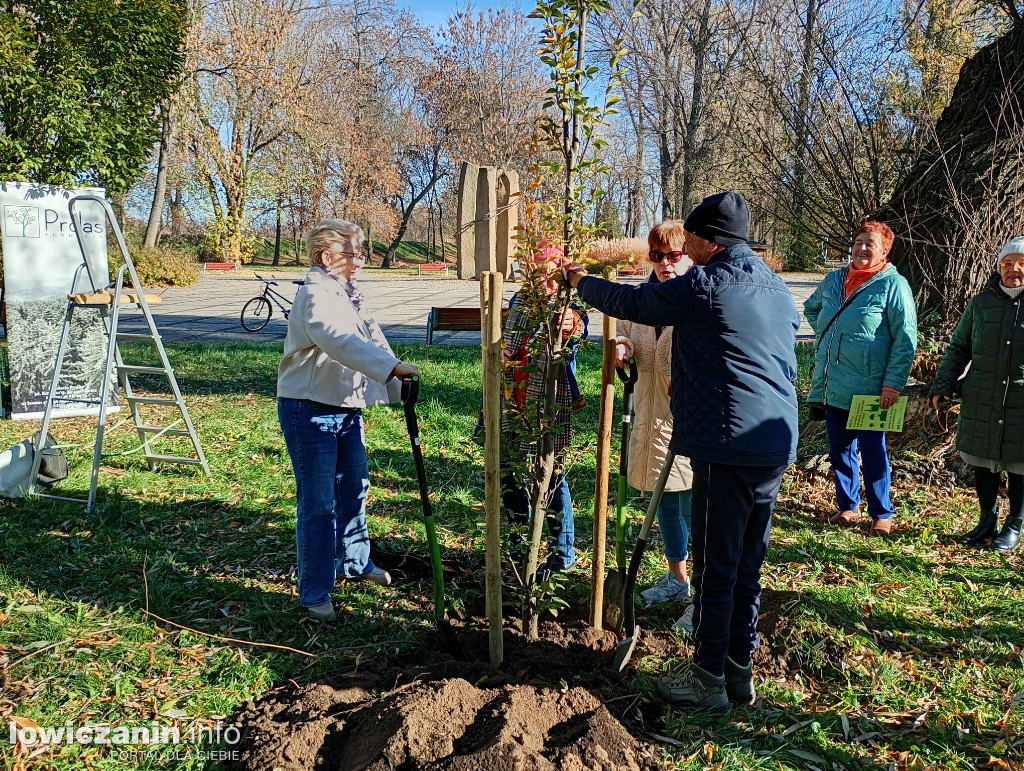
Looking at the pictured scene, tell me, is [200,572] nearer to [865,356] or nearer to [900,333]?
[865,356]

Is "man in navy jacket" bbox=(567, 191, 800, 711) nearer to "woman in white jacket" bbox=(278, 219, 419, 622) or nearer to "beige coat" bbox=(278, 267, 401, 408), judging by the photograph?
"beige coat" bbox=(278, 267, 401, 408)

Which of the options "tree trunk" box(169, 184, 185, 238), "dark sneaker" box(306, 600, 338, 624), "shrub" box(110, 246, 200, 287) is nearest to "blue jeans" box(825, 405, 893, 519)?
"dark sneaker" box(306, 600, 338, 624)

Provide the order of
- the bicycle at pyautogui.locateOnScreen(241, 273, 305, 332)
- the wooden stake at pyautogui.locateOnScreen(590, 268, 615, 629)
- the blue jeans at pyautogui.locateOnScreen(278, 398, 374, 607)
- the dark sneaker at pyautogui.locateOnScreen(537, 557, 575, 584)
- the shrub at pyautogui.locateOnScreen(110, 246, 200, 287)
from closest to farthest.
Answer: the wooden stake at pyautogui.locateOnScreen(590, 268, 615, 629), the blue jeans at pyautogui.locateOnScreen(278, 398, 374, 607), the dark sneaker at pyautogui.locateOnScreen(537, 557, 575, 584), the bicycle at pyautogui.locateOnScreen(241, 273, 305, 332), the shrub at pyautogui.locateOnScreen(110, 246, 200, 287)

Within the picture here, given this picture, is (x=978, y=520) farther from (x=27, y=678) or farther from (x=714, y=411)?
(x=27, y=678)

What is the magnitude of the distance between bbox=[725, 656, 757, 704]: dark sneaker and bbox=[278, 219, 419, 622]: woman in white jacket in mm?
1823

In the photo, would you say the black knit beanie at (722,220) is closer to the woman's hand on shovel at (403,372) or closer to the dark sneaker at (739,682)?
the woman's hand on shovel at (403,372)

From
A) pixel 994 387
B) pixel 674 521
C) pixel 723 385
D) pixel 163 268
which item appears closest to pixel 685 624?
pixel 674 521

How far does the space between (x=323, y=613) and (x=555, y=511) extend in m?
1.21

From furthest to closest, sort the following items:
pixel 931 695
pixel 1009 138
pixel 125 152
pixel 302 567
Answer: pixel 125 152
pixel 1009 138
pixel 302 567
pixel 931 695

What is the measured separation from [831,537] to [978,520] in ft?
3.74

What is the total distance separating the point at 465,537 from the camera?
468cm

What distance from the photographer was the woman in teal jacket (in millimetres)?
4672

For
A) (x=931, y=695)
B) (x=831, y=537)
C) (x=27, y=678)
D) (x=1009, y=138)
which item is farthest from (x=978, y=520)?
(x=27, y=678)

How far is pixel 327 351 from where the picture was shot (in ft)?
10.8
